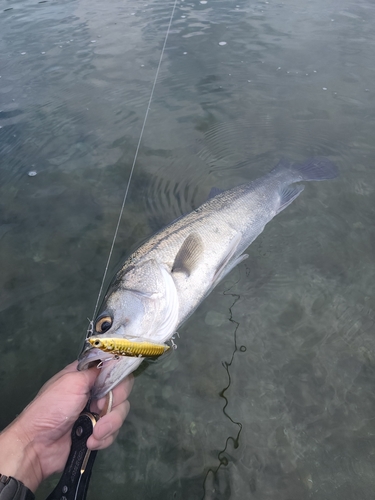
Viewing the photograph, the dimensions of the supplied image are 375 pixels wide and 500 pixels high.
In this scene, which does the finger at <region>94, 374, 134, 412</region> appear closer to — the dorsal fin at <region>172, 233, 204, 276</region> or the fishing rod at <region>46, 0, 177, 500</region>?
the fishing rod at <region>46, 0, 177, 500</region>

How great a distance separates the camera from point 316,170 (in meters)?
4.61

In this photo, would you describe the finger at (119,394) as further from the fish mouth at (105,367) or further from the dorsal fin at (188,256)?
the dorsal fin at (188,256)

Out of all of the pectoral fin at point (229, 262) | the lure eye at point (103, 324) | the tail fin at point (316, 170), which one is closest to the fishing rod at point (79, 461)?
Answer: the lure eye at point (103, 324)

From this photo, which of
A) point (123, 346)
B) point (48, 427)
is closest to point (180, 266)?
point (123, 346)

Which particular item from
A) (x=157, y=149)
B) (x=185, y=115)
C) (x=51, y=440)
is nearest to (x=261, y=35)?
(x=185, y=115)

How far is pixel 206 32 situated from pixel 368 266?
765 cm

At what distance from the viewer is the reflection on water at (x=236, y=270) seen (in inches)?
104

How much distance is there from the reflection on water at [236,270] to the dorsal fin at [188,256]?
0.53m

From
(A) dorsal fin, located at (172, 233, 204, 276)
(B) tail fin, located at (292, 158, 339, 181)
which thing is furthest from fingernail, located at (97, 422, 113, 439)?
(B) tail fin, located at (292, 158, 339, 181)

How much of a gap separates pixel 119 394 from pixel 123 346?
2.80 feet

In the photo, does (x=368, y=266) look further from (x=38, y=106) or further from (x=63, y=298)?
(x=38, y=106)

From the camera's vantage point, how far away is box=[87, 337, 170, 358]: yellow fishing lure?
76.2 inches

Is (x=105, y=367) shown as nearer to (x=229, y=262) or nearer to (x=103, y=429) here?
(x=103, y=429)

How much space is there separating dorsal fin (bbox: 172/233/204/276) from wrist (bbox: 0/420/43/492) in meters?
1.66
